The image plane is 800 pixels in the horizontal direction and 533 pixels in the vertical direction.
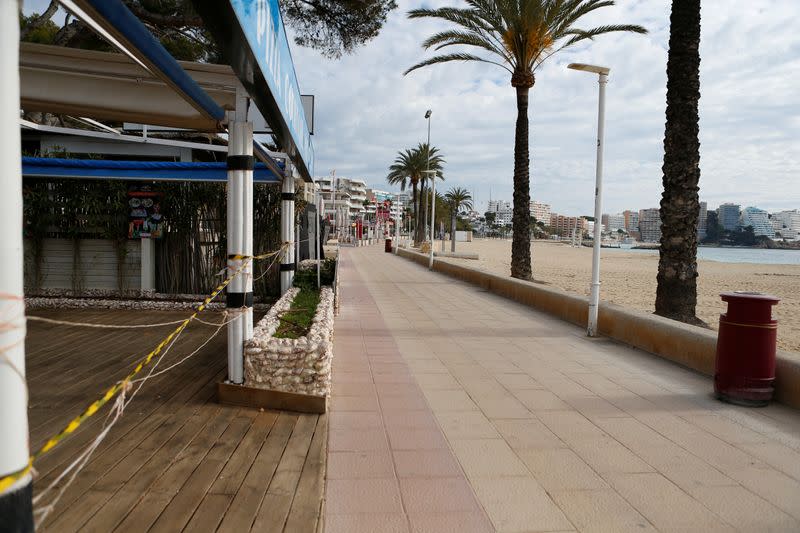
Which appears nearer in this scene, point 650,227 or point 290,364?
point 290,364

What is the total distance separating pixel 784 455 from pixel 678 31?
654 centimetres

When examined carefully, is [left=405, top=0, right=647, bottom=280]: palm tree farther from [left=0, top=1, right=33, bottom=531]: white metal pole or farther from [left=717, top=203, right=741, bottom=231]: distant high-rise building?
[left=717, top=203, right=741, bottom=231]: distant high-rise building

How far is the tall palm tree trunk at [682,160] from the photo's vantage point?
322 inches

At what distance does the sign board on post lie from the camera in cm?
289

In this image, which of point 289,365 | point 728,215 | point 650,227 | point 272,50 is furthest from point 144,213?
point 650,227

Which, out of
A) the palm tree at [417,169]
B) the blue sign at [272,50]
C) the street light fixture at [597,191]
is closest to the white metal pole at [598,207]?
the street light fixture at [597,191]

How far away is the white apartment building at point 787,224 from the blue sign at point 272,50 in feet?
570

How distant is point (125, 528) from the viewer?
8.90 feet

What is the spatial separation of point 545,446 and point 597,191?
5.11 meters

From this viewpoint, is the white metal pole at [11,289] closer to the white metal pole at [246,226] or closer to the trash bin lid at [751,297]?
the white metal pole at [246,226]

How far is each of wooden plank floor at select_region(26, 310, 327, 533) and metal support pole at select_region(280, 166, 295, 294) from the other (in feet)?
11.5

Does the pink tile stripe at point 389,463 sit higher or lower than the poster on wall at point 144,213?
lower

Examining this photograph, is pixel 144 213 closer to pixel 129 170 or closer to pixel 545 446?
pixel 129 170

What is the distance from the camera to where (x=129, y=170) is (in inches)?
349
